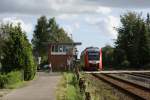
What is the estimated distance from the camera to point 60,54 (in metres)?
97.8

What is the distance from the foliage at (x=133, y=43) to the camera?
10369 centimetres

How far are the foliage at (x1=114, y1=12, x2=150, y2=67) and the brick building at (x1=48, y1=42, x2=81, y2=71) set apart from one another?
14.2 metres

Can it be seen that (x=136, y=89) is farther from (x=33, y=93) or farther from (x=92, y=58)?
(x=92, y=58)

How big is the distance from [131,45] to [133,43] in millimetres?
1516

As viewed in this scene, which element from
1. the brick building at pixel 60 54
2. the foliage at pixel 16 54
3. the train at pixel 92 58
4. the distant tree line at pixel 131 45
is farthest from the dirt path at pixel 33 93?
the distant tree line at pixel 131 45

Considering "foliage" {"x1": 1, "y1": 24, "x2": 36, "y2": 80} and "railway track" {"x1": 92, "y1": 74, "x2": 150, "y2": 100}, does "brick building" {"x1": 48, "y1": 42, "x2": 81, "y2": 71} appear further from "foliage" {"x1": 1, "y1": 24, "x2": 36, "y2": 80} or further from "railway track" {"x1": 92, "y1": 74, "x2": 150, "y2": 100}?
"railway track" {"x1": 92, "y1": 74, "x2": 150, "y2": 100}

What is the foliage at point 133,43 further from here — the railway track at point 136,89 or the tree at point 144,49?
the railway track at point 136,89

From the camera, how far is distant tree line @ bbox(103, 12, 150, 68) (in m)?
104

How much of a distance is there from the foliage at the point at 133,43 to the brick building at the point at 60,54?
46.5 feet

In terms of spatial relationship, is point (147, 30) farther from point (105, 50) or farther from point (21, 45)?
point (21, 45)

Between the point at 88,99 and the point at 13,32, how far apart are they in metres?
24.7

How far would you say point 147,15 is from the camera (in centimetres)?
13650

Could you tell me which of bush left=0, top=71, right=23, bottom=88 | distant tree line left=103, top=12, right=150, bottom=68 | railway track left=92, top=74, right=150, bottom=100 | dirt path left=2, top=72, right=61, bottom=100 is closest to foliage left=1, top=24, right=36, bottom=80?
bush left=0, top=71, right=23, bottom=88

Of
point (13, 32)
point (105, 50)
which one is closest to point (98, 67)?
point (13, 32)
